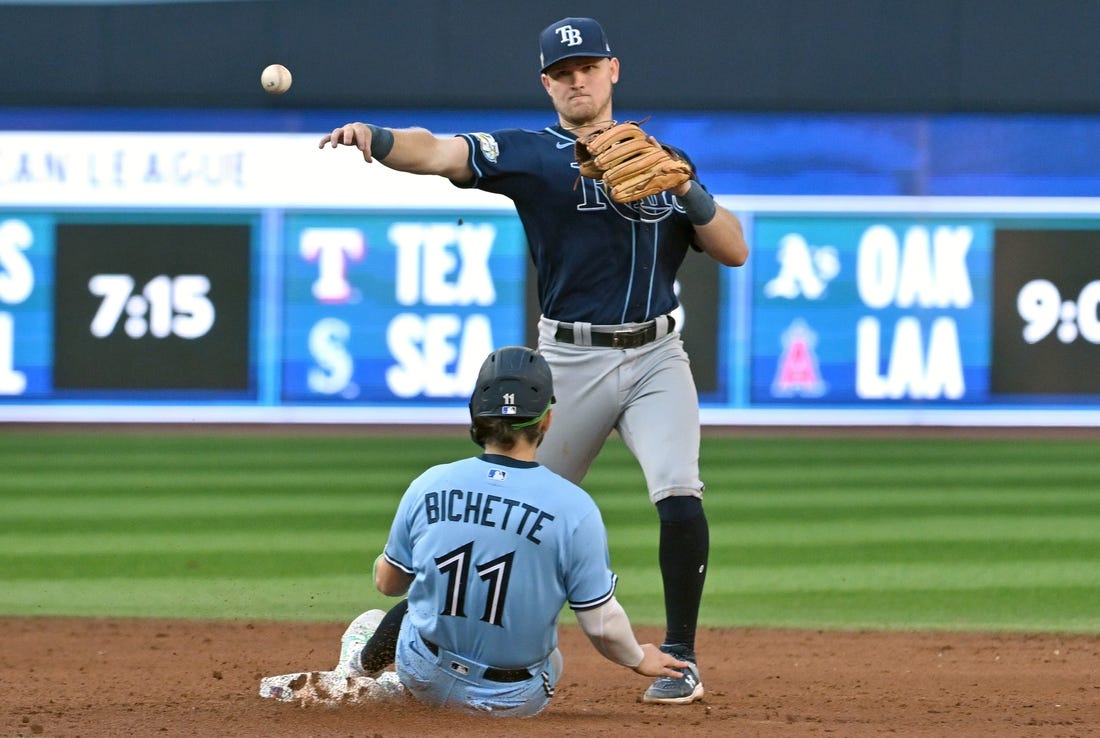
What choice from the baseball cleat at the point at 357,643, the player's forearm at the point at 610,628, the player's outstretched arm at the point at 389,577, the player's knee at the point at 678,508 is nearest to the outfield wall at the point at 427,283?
the player's knee at the point at 678,508

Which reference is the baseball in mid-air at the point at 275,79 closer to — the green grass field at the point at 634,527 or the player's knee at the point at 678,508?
the player's knee at the point at 678,508

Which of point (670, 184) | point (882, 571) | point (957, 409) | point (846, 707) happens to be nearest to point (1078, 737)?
point (846, 707)

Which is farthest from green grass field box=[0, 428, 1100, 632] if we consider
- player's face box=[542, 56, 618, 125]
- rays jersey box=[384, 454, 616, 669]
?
rays jersey box=[384, 454, 616, 669]

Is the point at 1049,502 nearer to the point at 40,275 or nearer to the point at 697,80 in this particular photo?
the point at 697,80

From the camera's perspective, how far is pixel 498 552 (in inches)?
143

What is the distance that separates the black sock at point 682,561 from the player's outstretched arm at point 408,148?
1.06 m

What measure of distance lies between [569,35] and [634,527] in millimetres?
4357

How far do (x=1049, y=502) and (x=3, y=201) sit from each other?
7931mm

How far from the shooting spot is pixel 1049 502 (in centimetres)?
941

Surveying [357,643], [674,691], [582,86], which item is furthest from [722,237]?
[357,643]

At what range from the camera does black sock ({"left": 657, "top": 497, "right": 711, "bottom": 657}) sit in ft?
14.3

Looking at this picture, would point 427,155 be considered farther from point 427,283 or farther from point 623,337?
point 427,283

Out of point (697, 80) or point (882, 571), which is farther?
point (697, 80)

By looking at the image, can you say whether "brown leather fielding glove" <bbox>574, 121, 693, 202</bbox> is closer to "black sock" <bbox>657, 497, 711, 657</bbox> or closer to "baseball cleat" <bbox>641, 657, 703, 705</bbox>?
"black sock" <bbox>657, 497, 711, 657</bbox>
